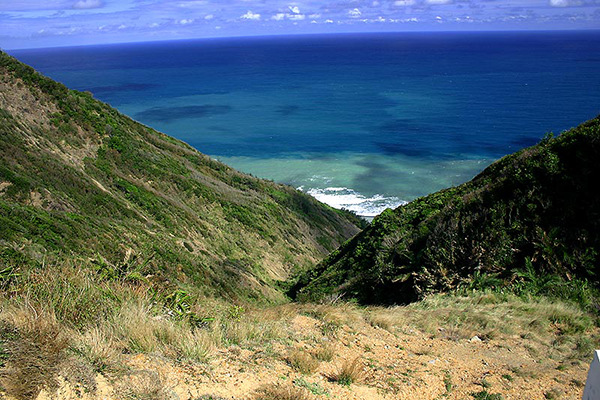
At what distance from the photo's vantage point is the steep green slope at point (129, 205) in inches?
547

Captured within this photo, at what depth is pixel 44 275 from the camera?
5957 millimetres

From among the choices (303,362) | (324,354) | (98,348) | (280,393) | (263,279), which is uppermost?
(98,348)

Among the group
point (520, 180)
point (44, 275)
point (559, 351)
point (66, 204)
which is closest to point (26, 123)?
point (66, 204)

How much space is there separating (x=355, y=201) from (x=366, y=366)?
4680 centimetres

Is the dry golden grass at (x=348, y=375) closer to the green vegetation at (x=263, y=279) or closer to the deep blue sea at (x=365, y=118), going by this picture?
the green vegetation at (x=263, y=279)

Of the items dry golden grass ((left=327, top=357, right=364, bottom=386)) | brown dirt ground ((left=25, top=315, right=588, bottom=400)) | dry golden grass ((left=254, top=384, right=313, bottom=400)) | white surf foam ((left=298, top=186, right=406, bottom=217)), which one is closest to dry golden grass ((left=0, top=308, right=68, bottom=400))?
brown dirt ground ((left=25, top=315, right=588, bottom=400))

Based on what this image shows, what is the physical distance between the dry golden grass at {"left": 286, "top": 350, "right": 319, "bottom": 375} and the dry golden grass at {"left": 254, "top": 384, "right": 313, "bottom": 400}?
58cm

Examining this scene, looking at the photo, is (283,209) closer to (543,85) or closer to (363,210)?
(363,210)

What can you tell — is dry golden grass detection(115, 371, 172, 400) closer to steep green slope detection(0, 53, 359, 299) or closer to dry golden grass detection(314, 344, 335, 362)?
dry golden grass detection(314, 344, 335, 362)

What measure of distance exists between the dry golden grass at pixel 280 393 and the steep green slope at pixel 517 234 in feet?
18.0

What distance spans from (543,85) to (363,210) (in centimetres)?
10318

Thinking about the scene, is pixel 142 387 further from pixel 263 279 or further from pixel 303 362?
pixel 263 279

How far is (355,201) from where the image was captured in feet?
172

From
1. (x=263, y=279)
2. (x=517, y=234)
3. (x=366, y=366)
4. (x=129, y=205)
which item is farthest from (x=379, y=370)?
(x=129, y=205)
